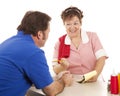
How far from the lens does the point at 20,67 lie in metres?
1.34

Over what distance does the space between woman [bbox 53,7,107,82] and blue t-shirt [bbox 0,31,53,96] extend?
0.63 m

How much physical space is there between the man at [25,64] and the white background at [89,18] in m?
1.19

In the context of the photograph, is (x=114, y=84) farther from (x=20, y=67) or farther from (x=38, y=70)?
(x=20, y=67)

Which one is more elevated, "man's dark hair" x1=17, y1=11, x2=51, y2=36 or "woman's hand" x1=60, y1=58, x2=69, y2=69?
"man's dark hair" x1=17, y1=11, x2=51, y2=36

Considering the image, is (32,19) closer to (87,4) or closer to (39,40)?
(39,40)

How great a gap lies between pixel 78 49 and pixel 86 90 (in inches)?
22.1

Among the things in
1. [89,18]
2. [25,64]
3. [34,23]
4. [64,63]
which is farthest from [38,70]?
[89,18]

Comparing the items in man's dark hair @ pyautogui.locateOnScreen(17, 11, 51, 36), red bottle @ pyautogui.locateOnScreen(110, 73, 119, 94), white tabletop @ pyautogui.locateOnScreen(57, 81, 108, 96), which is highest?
man's dark hair @ pyautogui.locateOnScreen(17, 11, 51, 36)

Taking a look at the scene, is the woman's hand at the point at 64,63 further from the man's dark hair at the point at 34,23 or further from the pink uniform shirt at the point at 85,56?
the man's dark hair at the point at 34,23

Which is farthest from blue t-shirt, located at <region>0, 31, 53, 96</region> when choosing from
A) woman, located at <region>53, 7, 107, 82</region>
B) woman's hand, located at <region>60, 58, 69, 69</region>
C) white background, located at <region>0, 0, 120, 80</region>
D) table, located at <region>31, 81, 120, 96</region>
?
white background, located at <region>0, 0, 120, 80</region>

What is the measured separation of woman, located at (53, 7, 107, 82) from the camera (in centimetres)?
205

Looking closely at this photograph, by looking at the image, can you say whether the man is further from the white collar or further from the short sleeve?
the white collar

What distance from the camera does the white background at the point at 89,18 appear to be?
2.53m

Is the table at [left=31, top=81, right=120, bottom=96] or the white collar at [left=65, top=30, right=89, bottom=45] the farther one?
the white collar at [left=65, top=30, right=89, bottom=45]
